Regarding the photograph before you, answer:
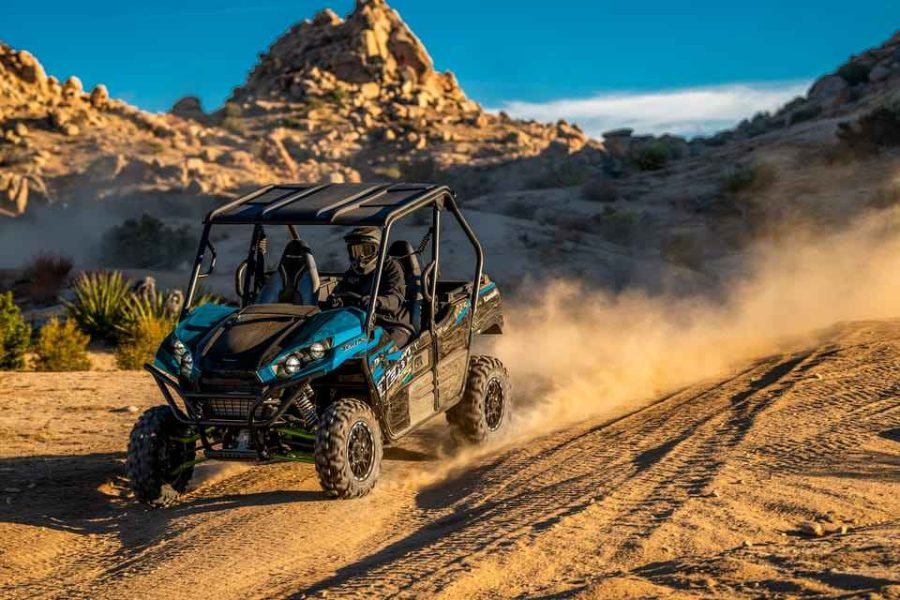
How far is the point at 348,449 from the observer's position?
7.96 metres

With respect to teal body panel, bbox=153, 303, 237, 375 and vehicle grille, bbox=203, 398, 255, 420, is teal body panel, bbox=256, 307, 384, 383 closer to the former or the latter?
vehicle grille, bbox=203, 398, 255, 420

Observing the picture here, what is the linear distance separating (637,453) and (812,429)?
1.42 metres

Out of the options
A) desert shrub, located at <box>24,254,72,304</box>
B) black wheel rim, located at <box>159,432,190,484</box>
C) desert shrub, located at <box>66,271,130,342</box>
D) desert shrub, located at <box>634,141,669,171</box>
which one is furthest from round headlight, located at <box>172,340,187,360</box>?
desert shrub, located at <box>634,141,669,171</box>

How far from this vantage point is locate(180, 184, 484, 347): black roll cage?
851 cm

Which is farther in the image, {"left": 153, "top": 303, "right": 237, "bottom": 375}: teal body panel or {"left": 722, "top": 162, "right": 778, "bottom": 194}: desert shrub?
{"left": 722, "top": 162, "right": 778, "bottom": 194}: desert shrub

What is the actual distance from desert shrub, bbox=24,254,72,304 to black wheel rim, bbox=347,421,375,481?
2106 cm

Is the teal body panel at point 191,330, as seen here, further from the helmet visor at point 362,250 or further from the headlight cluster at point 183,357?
the helmet visor at point 362,250

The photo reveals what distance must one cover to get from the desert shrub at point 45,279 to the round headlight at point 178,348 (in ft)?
66.8

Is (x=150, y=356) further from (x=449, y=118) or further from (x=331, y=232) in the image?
(x=449, y=118)

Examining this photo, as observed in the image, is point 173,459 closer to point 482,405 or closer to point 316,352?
point 316,352

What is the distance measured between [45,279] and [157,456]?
21.9 meters

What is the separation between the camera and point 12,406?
42.9 ft

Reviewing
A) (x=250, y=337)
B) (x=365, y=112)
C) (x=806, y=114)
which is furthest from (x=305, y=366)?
(x=365, y=112)

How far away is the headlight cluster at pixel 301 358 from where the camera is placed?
7891 mm
